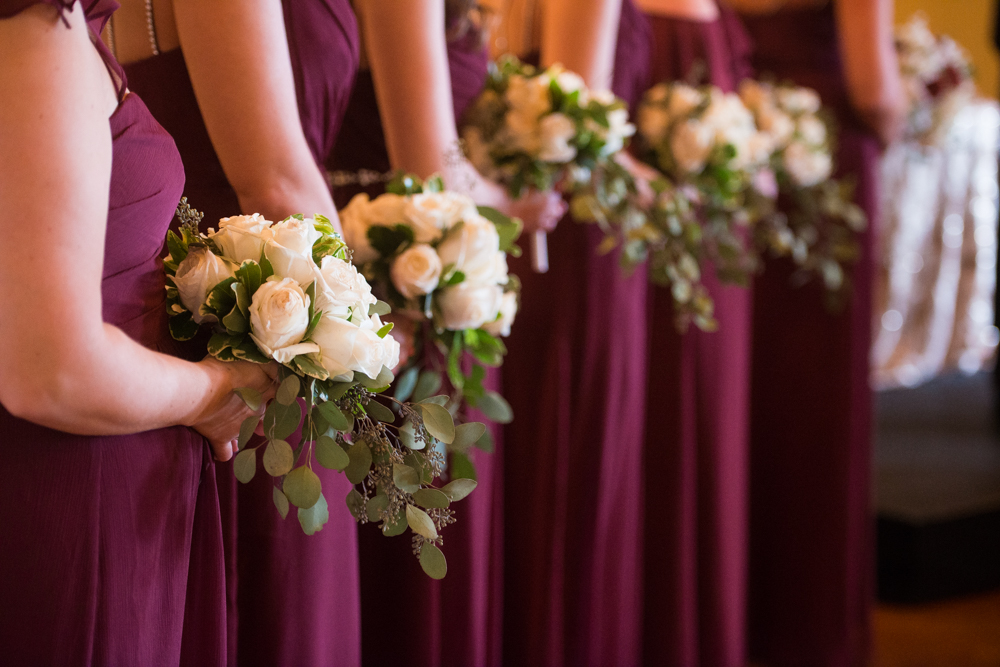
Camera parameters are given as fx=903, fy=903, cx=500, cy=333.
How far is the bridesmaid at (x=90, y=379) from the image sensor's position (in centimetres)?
73

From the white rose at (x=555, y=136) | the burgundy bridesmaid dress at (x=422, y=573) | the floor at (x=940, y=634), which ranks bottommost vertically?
the floor at (x=940, y=634)

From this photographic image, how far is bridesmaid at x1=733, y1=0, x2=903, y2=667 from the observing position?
2.47 meters

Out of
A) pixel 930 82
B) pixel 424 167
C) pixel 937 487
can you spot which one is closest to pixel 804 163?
pixel 930 82

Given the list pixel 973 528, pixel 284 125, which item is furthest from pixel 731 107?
pixel 973 528

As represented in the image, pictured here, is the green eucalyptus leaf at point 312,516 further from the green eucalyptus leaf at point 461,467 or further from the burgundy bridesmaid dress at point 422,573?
the burgundy bridesmaid dress at point 422,573

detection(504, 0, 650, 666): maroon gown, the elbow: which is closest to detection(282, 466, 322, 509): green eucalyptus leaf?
the elbow

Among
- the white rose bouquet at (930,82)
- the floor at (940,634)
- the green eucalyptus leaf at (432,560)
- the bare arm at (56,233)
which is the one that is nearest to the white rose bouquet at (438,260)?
the green eucalyptus leaf at (432,560)

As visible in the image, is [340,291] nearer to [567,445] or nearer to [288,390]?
[288,390]

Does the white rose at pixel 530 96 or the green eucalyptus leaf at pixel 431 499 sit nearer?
the green eucalyptus leaf at pixel 431 499

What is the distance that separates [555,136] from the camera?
146cm

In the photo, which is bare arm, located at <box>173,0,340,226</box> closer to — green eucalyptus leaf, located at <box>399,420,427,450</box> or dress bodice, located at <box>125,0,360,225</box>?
dress bodice, located at <box>125,0,360,225</box>

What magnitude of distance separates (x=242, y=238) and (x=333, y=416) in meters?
0.20

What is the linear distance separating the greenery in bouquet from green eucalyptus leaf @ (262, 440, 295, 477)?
0.76m

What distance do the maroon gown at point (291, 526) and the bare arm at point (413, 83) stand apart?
0.04 meters
